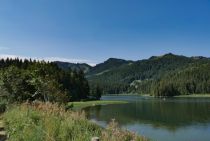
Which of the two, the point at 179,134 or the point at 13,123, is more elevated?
the point at 13,123

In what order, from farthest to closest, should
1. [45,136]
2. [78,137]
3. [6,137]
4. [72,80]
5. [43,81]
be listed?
[72,80], [43,81], [6,137], [45,136], [78,137]

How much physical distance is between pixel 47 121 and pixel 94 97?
137 meters

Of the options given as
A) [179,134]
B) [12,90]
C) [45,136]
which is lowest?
[179,134]

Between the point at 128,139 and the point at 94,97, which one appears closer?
the point at 128,139

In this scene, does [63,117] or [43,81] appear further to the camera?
[43,81]

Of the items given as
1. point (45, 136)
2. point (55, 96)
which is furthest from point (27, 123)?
point (55, 96)

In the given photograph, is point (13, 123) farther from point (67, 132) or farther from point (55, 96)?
point (55, 96)

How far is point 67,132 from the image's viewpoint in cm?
1105

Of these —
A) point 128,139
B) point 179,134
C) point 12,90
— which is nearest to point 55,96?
point 12,90

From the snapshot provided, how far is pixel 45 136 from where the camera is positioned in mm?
10992

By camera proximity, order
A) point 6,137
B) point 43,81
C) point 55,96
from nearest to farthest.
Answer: point 6,137
point 55,96
point 43,81

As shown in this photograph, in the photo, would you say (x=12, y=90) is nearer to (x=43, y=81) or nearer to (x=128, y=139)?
(x=43, y=81)

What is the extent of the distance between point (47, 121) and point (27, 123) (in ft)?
5.49

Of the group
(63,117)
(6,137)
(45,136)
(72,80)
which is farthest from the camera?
(72,80)
